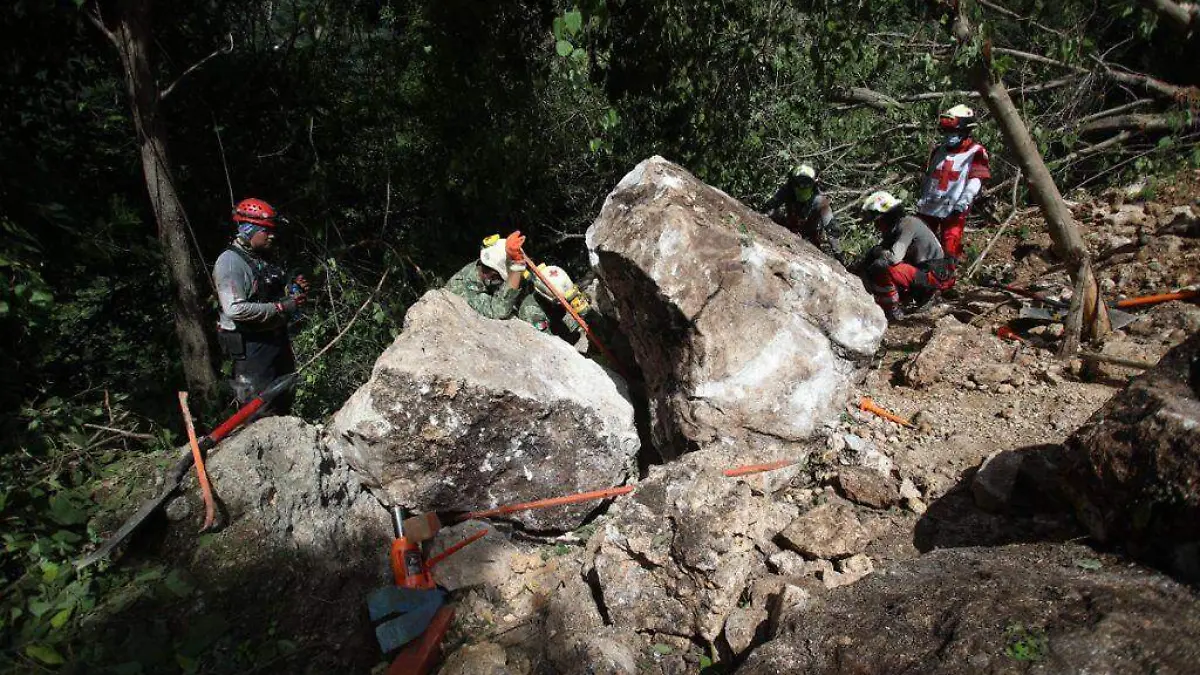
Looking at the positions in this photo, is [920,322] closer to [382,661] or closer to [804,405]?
[804,405]

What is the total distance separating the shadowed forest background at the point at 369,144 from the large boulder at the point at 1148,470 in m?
2.18

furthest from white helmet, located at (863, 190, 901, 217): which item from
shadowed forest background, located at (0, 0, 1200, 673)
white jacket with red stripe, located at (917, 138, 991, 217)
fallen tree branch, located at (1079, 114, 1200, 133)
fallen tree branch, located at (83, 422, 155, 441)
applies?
fallen tree branch, located at (83, 422, 155, 441)

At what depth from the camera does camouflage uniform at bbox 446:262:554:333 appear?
191 inches

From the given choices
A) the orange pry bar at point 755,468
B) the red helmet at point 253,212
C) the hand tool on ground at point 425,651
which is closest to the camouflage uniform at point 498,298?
the red helmet at point 253,212

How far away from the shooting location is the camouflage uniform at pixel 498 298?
4.86 meters

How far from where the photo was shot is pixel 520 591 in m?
3.44

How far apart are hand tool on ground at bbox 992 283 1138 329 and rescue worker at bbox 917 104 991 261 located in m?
0.72

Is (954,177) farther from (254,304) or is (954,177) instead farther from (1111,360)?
(254,304)

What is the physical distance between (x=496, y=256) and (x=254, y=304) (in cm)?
162

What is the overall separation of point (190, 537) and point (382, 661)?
1.01 m

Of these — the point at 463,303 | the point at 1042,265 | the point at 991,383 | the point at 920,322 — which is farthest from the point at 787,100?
the point at 463,303

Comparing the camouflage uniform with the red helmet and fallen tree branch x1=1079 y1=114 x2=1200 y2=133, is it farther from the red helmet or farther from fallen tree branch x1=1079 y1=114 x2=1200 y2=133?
fallen tree branch x1=1079 y1=114 x2=1200 y2=133

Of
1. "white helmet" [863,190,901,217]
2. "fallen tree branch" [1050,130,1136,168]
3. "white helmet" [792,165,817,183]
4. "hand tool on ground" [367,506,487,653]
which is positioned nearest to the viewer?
"hand tool on ground" [367,506,487,653]

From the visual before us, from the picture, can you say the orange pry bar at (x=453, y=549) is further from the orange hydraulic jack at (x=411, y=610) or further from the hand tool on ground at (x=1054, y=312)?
the hand tool on ground at (x=1054, y=312)
